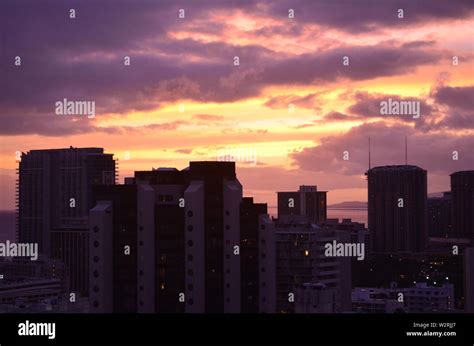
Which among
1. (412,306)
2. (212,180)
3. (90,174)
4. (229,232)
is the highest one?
(90,174)

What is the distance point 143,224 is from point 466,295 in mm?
15684

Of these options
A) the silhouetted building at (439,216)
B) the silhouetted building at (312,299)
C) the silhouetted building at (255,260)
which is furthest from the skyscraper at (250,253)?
the silhouetted building at (439,216)

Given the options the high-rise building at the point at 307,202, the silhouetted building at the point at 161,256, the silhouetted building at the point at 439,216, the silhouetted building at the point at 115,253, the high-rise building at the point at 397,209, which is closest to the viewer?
the silhouetted building at the point at 161,256

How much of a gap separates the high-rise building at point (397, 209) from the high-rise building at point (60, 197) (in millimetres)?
17839

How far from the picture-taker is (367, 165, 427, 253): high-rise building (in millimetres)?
52625

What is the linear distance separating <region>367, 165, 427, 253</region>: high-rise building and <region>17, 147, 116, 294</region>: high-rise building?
1784 cm

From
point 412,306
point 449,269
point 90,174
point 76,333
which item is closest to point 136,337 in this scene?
point 76,333

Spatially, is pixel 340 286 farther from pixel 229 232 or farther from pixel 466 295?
pixel 229 232

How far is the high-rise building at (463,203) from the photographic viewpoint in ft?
161

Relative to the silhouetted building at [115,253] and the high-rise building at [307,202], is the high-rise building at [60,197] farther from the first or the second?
the silhouetted building at [115,253]

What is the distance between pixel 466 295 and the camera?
30.8 metres

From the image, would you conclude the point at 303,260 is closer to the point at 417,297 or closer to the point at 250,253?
the point at 417,297

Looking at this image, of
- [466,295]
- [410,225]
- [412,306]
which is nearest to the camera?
[466,295]

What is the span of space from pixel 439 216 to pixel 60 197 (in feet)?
86.7
